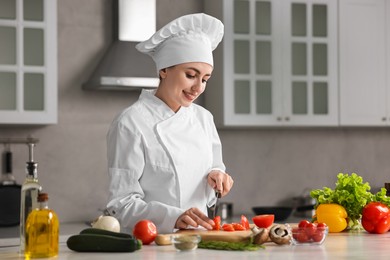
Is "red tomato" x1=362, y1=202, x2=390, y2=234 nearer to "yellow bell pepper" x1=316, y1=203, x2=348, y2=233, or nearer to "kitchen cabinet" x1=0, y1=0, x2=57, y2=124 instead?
"yellow bell pepper" x1=316, y1=203, x2=348, y2=233

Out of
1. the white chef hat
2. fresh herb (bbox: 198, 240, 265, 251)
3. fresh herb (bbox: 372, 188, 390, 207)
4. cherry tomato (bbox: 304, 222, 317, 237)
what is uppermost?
the white chef hat

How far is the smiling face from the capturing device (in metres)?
2.64

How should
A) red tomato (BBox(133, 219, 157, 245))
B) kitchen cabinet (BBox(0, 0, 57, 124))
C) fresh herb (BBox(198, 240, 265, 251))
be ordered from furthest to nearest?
kitchen cabinet (BBox(0, 0, 57, 124))
red tomato (BBox(133, 219, 157, 245))
fresh herb (BBox(198, 240, 265, 251))

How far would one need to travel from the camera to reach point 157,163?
2.64m

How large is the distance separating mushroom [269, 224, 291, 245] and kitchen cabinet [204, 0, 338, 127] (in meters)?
2.33

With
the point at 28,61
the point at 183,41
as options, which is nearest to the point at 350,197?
the point at 183,41

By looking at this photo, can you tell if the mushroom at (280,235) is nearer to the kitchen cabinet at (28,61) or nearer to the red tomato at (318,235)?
the red tomato at (318,235)

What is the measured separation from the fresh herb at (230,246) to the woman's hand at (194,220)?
131mm

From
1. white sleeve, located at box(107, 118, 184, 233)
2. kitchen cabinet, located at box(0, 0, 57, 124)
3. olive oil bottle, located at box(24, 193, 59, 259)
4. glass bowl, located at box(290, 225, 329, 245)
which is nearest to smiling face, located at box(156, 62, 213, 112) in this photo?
white sleeve, located at box(107, 118, 184, 233)

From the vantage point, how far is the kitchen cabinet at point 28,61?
13.7 feet

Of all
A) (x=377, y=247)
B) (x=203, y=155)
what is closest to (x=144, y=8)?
(x=203, y=155)

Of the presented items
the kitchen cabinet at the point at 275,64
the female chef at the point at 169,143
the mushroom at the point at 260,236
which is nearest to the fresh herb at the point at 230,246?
the mushroom at the point at 260,236

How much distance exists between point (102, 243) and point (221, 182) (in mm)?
633

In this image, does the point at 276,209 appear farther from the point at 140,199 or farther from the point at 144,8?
the point at 140,199
